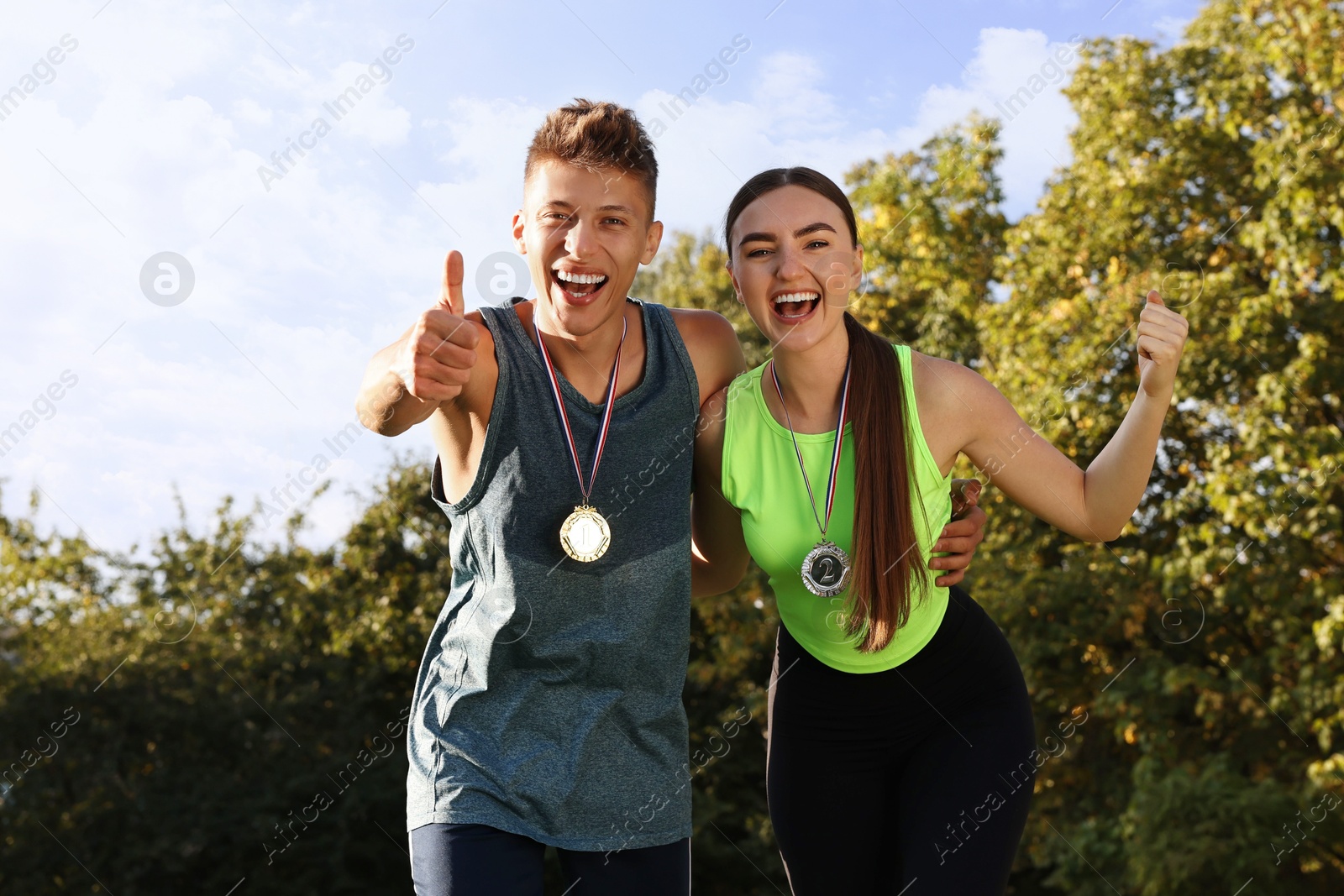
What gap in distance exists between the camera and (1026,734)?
2947mm

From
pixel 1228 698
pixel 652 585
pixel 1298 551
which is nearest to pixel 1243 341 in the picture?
pixel 1298 551

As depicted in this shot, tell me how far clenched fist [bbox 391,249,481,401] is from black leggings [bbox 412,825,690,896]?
959 millimetres

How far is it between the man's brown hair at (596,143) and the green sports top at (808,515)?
0.70 meters

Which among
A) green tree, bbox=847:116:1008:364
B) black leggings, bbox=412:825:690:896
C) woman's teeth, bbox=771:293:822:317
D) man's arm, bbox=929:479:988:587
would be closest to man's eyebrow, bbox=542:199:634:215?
woman's teeth, bbox=771:293:822:317

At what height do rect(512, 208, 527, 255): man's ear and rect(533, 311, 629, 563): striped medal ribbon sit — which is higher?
rect(512, 208, 527, 255): man's ear

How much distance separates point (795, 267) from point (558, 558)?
1044mm

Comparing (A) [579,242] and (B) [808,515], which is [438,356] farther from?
(B) [808,515]

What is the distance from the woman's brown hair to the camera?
2914 mm

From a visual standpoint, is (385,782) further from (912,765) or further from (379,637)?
(912,765)

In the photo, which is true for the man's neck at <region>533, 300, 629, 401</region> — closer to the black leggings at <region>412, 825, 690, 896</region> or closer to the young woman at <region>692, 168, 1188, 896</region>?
the young woman at <region>692, 168, 1188, 896</region>

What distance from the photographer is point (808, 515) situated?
301 cm

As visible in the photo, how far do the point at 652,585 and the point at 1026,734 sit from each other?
105 cm

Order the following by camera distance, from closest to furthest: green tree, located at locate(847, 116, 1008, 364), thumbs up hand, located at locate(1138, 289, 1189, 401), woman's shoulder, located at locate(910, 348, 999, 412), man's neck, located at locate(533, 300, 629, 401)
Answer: thumbs up hand, located at locate(1138, 289, 1189, 401) < man's neck, located at locate(533, 300, 629, 401) < woman's shoulder, located at locate(910, 348, 999, 412) < green tree, located at locate(847, 116, 1008, 364)

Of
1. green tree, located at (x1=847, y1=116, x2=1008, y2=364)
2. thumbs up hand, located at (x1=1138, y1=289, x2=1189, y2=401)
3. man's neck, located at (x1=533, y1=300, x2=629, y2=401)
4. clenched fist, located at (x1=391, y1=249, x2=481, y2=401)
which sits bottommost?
thumbs up hand, located at (x1=1138, y1=289, x2=1189, y2=401)
